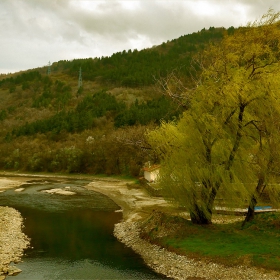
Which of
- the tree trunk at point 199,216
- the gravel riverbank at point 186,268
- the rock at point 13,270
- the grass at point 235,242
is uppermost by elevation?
the tree trunk at point 199,216

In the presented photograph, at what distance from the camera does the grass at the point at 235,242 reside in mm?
19375

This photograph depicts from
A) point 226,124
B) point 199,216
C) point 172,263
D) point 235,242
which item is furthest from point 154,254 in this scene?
point 226,124

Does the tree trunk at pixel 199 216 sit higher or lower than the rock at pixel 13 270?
higher

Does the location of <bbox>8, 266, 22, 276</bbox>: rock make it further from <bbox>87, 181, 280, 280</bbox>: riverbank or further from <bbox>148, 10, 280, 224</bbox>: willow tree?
<bbox>148, 10, 280, 224</bbox>: willow tree

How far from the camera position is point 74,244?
24.6 meters

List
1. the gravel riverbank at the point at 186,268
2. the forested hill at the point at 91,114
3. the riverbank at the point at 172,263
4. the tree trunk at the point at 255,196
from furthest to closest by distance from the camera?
the forested hill at the point at 91,114 → the tree trunk at the point at 255,196 → the riverbank at the point at 172,263 → the gravel riverbank at the point at 186,268

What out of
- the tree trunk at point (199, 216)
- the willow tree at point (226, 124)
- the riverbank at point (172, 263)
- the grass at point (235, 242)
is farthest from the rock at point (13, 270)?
the tree trunk at point (199, 216)

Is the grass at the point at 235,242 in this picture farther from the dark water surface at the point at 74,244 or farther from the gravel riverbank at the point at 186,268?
the dark water surface at the point at 74,244

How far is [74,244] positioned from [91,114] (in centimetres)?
8759

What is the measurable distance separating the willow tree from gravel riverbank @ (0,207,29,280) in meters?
11.4

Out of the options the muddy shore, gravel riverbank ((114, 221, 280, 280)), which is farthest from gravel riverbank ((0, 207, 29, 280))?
gravel riverbank ((114, 221, 280, 280))

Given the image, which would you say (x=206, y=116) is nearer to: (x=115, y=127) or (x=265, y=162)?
(x=265, y=162)

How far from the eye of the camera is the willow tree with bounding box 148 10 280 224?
21.3 m

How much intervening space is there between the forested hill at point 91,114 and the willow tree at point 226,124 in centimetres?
366
